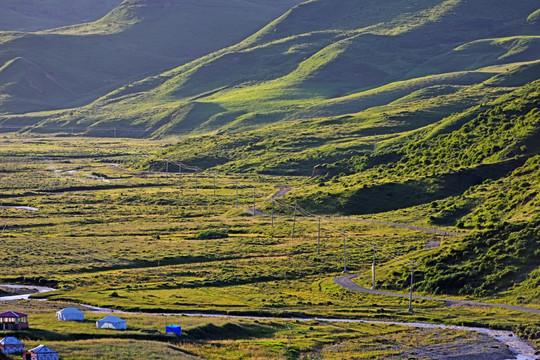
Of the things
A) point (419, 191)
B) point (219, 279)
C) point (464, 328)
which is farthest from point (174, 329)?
point (419, 191)

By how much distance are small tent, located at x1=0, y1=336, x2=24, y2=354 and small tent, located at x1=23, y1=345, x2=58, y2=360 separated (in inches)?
113

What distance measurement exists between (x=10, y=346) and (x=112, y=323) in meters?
14.2

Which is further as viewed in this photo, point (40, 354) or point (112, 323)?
point (112, 323)

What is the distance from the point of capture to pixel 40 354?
71750 millimetres

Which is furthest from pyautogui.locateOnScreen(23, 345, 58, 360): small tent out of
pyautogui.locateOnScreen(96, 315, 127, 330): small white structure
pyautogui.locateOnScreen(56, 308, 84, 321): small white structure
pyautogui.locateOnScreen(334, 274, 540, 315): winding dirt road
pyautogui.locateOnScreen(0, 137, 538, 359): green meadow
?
pyautogui.locateOnScreen(334, 274, 540, 315): winding dirt road

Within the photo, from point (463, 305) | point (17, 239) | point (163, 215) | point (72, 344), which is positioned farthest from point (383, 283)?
point (163, 215)

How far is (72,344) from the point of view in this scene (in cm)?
8056

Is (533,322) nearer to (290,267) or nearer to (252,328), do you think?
(252,328)

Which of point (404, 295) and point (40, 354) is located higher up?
point (40, 354)

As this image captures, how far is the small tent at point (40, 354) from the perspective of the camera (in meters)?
71.8

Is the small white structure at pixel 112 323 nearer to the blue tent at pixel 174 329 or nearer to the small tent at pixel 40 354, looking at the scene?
the blue tent at pixel 174 329

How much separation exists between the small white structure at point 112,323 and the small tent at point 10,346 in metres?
13.0

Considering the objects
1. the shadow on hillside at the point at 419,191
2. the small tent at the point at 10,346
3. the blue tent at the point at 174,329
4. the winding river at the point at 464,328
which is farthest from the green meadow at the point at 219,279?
the shadow on hillside at the point at 419,191

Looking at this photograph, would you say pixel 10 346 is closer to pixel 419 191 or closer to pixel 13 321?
pixel 13 321
